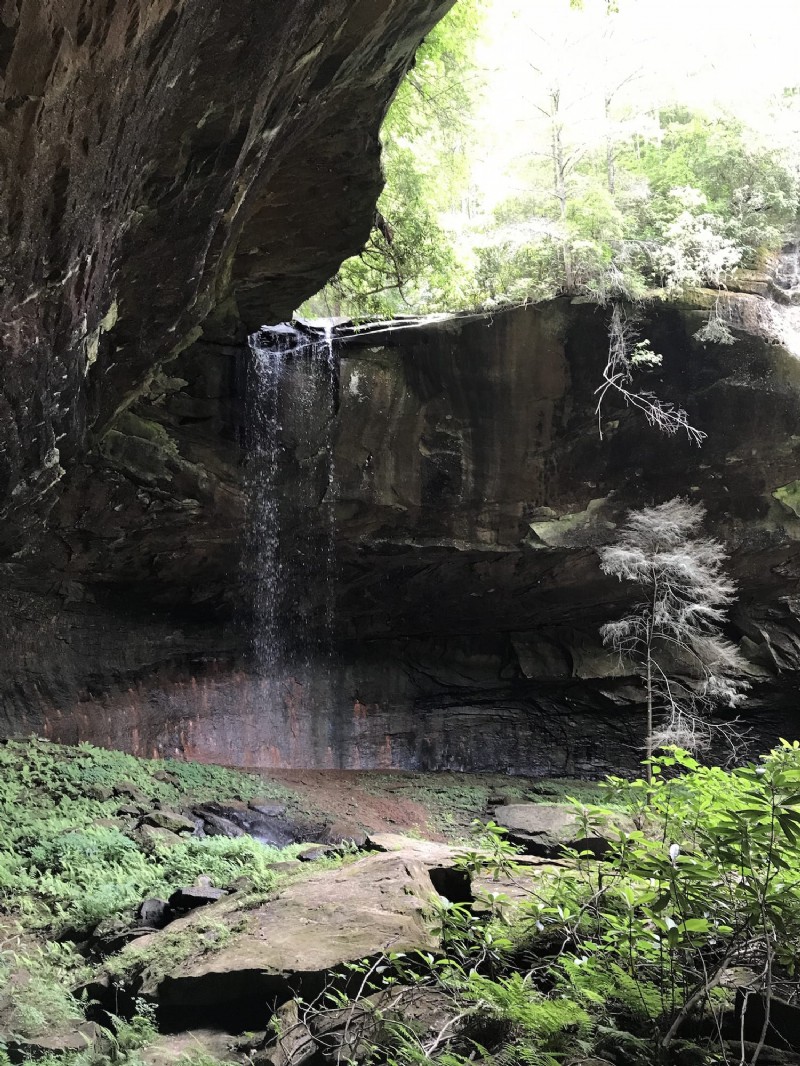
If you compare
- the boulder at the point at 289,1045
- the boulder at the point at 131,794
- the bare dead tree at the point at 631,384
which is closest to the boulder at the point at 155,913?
the boulder at the point at 289,1045

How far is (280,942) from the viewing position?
3932 millimetres

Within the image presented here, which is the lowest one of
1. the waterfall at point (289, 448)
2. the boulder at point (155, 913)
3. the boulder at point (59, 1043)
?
the boulder at point (155, 913)

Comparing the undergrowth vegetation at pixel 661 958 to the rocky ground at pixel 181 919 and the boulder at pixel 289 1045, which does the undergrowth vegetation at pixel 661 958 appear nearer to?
the rocky ground at pixel 181 919

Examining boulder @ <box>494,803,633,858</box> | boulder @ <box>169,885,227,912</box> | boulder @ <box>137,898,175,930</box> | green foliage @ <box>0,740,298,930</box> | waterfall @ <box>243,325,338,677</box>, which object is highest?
waterfall @ <box>243,325,338,677</box>

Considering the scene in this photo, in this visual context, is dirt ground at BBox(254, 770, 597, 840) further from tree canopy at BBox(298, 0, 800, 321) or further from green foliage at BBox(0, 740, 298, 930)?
tree canopy at BBox(298, 0, 800, 321)

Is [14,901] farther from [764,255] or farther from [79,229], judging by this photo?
[764,255]

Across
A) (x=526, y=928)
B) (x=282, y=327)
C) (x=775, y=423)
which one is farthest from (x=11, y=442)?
(x=775, y=423)

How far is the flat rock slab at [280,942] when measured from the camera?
3.61 metres

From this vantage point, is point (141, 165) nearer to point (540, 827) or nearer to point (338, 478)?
point (338, 478)

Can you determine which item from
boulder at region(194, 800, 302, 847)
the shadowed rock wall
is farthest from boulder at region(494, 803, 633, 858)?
the shadowed rock wall

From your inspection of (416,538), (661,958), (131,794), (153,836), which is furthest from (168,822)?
(416,538)

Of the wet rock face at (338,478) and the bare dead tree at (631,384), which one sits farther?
the bare dead tree at (631,384)

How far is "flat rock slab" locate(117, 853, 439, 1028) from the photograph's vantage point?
3611mm

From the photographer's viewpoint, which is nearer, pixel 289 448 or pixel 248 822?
pixel 248 822
